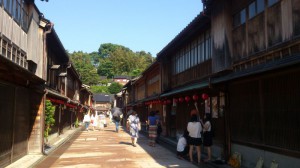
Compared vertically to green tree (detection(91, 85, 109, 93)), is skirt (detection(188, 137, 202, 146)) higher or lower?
lower

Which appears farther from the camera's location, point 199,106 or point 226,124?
point 199,106

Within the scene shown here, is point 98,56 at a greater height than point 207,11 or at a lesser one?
greater

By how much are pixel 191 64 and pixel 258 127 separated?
951 cm

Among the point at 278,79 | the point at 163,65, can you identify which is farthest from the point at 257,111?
the point at 163,65

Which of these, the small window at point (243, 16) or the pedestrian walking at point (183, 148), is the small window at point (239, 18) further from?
the pedestrian walking at point (183, 148)

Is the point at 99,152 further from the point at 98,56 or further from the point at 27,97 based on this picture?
the point at 98,56

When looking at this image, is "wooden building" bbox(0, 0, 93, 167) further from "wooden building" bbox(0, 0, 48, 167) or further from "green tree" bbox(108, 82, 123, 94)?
"green tree" bbox(108, 82, 123, 94)

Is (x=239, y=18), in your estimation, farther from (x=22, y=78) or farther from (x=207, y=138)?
(x=22, y=78)

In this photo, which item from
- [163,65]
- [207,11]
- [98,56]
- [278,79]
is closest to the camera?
[278,79]

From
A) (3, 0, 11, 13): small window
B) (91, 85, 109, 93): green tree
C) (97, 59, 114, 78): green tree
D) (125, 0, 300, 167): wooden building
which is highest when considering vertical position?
(97, 59, 114, 78): green tree

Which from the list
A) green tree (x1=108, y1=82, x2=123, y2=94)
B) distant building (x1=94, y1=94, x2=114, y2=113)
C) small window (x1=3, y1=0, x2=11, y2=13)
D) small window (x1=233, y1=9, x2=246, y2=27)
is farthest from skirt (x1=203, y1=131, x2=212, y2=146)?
green tree (x1=108, y1=82, x2=123, y2=94)

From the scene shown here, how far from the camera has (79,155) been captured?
1678cm

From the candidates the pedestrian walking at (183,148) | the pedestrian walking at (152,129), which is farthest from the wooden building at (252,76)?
the pedestrian walking at (152,129)

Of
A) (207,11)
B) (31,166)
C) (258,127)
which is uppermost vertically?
(207,11)
